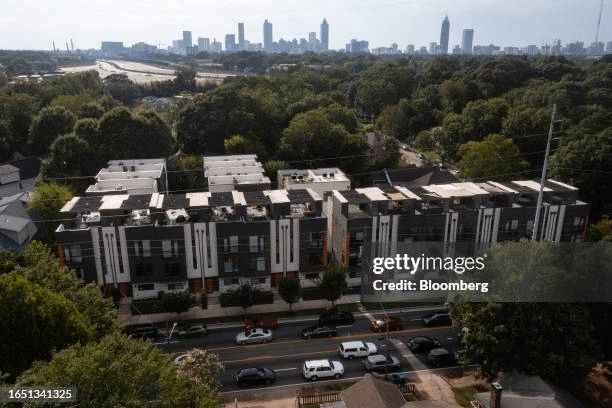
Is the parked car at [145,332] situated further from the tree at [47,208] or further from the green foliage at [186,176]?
the green foliage at [186,176]

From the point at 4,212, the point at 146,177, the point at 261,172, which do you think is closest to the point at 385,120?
the point at 261,172

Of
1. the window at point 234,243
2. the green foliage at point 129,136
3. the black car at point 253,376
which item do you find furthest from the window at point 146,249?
the green foliage at point 129,136

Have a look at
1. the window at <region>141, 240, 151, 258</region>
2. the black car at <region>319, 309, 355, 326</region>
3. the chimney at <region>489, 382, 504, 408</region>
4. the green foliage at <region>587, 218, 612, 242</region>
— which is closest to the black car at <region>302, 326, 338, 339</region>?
the black car at <region>319, 309, 355, 326</region>

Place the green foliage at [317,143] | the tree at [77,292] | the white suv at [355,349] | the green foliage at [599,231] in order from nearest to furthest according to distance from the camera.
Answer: the tree at [77,292], the white suv at [355,349], the green foliage at [599,231], the green foliage at [317,143]

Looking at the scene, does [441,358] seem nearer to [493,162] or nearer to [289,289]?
[289,289]

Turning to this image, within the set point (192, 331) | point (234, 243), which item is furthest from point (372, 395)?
point (234, 243)

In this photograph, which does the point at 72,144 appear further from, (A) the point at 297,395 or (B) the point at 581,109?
(B) the point at 581,109

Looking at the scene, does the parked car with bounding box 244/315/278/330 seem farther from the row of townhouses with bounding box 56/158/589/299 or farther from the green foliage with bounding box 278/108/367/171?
the green foliage with bounding box 278/108/367/171
